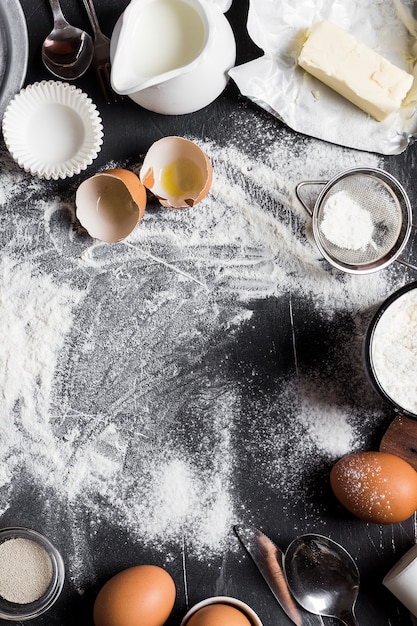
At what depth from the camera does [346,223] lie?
3.60 ft

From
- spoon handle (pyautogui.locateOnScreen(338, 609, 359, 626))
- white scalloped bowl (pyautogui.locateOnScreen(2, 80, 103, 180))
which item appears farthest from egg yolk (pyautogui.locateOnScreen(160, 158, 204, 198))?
spoon handle (pyautogui.locateOnScreen(338, 609, 359, 626))

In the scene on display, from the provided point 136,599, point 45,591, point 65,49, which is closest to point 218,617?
point 136,599

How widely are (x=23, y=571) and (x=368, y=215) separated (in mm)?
785

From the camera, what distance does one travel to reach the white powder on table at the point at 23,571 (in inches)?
43.6

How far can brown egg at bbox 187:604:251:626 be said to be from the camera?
1020 millimetres

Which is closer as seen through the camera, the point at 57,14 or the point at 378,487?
the point at 378,487

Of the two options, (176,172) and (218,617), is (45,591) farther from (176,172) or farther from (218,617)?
(176,172)

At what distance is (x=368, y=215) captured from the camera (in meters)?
Answer: 1.11

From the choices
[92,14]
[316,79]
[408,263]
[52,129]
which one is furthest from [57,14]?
[408,263]

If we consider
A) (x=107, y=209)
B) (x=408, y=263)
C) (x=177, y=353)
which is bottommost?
(x=177, y=353)

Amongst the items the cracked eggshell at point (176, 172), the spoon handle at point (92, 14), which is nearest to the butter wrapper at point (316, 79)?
the cracked eggshell at point (176, 172)

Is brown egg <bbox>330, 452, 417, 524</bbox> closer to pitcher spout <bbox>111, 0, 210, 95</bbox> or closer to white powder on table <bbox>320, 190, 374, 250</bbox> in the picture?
white powder on table <bbox>320, 190, 374, 250</bbox>

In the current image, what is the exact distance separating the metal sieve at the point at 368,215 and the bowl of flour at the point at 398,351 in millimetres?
85

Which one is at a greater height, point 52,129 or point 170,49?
point 170,49
